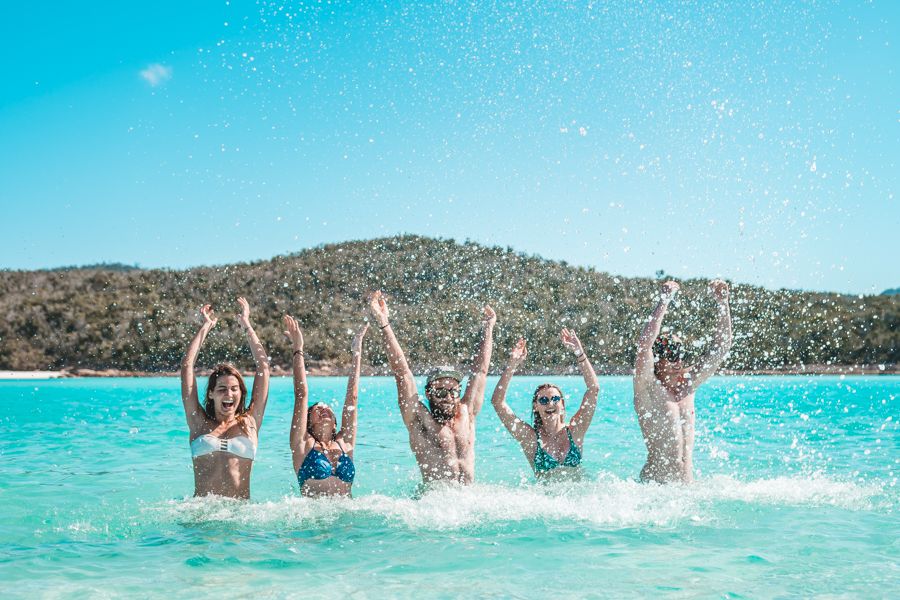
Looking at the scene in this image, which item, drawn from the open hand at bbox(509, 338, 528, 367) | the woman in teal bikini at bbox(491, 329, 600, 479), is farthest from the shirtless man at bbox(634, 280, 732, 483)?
the open hand at bbox(509, 338, 528, 367)

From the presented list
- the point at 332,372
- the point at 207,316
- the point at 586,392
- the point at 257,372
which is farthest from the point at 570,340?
the point at 332,372

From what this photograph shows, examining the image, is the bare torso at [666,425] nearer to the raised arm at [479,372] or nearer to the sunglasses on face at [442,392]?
the raised arm at [479,372]

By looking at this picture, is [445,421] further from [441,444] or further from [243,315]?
[243,315]

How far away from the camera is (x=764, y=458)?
11531 mm

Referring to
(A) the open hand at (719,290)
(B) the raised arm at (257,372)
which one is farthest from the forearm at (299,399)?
(A) the open hand at (719,290)

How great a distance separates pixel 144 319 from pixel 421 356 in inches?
697

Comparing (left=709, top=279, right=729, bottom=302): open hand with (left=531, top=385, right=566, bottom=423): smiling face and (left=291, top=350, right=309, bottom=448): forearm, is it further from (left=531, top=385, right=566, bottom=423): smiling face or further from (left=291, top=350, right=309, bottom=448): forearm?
(left=291, top=350, right=309, bottom=448): forearm

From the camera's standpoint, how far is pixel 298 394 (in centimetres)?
548

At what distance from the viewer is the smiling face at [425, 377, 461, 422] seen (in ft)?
19.2

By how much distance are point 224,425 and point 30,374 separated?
39608 millimetres

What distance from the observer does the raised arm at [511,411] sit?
6152mm

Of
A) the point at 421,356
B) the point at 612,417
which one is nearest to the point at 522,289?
the point at 421,356

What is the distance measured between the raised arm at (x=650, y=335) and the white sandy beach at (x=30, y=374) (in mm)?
39760

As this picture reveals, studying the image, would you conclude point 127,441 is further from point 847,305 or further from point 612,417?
point 847,305
